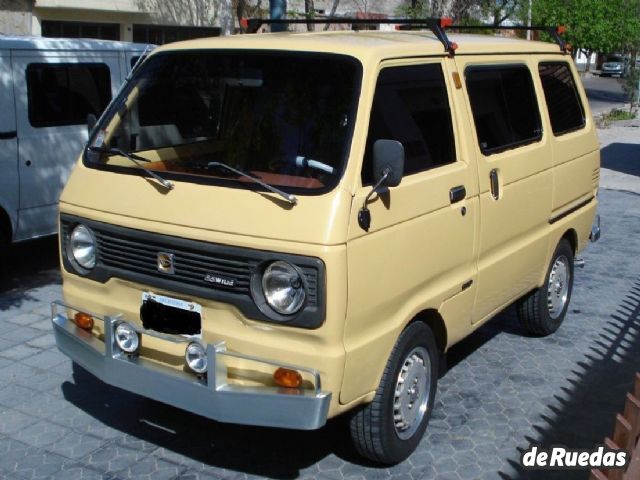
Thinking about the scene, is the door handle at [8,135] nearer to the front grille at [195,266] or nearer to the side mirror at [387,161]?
the front grille at [195,266]

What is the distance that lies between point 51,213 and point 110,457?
3916mm

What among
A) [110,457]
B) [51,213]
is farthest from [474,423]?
[51,213]

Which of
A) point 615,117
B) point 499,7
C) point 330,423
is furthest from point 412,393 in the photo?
point 615,117

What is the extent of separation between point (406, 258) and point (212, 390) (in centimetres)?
117

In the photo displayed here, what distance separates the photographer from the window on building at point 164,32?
19453mm

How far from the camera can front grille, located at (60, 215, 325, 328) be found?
3848 millimetres

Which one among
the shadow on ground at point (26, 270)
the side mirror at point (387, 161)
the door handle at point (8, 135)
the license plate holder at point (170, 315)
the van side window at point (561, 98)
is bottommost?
the shadow on ground at point (26, 270)

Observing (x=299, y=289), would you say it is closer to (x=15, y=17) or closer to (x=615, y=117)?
(x=15, y=17)

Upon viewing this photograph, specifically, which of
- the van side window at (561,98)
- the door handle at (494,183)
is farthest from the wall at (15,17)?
the door handle at (494,183)

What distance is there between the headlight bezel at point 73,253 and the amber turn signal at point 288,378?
4.09 ft

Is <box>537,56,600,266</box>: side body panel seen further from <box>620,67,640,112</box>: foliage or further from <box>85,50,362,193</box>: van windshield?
<box>620,67,640,112</box>: foliage

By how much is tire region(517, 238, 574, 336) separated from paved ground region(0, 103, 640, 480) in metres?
0.14

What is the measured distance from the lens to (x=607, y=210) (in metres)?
12.1

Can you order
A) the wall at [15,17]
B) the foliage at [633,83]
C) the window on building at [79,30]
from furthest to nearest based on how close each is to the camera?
1. the foliage at [633,83]
2. the window on building at [79,30]
3. the wall at [15,17]
